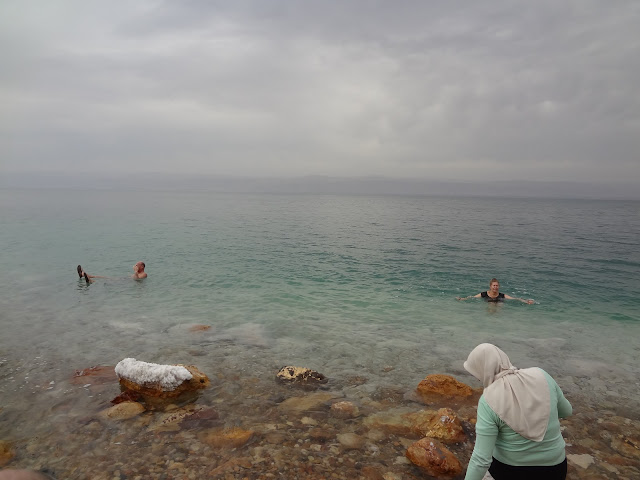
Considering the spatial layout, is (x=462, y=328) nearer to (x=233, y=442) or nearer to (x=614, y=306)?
(x=614, y=306)

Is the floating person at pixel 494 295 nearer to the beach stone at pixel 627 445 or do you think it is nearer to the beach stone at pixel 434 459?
the beach stone at pixel 627 445

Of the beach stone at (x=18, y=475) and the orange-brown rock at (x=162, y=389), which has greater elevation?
the beach stone at (x=18, y=475)

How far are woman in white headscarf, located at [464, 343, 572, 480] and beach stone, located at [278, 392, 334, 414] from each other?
447cm

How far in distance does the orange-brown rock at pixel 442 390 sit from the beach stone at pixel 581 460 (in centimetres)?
234

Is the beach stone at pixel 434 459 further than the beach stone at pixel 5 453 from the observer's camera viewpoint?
No

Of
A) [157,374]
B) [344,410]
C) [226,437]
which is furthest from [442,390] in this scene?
[157,374]

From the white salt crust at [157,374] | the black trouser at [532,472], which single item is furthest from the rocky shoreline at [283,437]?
the black trouser at [532,472]

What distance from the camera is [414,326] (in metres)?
14.6

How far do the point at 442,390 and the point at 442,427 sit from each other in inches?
82.7

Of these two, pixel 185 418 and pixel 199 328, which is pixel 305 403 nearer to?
pixel 185 418

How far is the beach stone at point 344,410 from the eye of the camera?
24.6 feet

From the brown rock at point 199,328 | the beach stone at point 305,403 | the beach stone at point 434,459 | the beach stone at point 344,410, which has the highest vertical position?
the beach stone at point 434,459

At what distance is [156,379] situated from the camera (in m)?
7.97

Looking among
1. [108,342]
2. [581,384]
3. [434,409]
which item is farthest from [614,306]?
[108,342]
